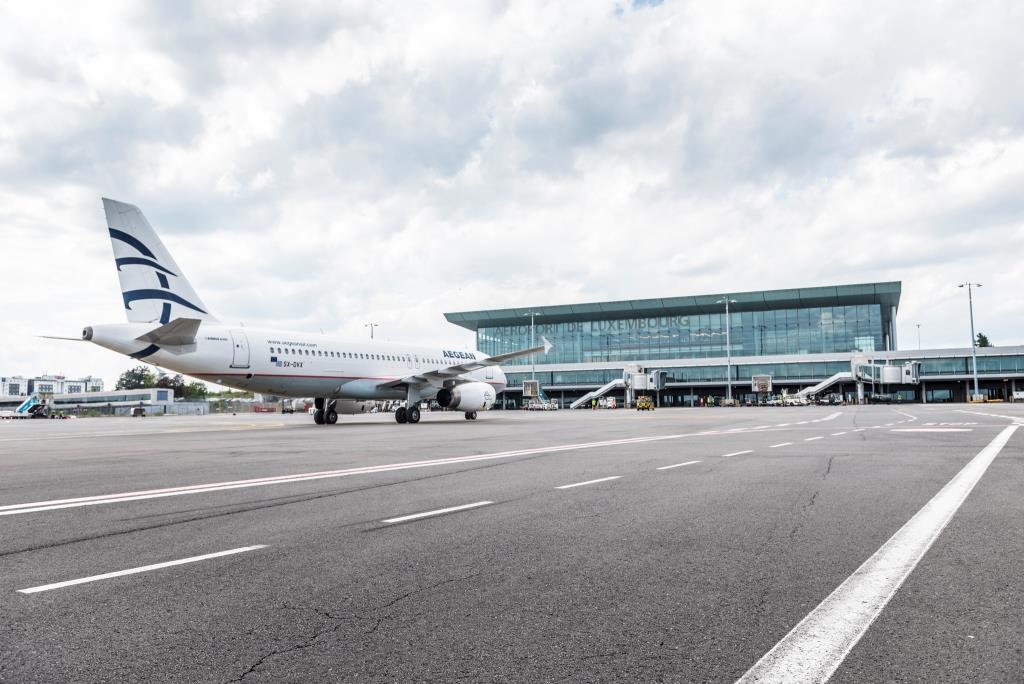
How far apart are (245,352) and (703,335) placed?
100.0 m

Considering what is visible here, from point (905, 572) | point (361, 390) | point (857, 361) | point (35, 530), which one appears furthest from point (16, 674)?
point (857, 361)

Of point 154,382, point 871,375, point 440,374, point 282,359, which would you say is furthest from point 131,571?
point 154,382

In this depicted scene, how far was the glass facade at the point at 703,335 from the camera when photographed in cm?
10856

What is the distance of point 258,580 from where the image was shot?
439cm

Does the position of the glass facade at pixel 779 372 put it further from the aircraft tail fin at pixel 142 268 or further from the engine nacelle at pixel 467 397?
the aircraft tail fin at pixel 142 268

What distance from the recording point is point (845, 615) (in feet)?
12.0

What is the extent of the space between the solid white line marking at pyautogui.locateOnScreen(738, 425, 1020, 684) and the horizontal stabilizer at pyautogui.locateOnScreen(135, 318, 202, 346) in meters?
20.7

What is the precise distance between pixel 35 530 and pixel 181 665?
4058 mm

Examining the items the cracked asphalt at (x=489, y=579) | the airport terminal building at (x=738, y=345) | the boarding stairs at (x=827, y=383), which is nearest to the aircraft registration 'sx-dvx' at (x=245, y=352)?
the cracked asphalt at (x=489, y=579)

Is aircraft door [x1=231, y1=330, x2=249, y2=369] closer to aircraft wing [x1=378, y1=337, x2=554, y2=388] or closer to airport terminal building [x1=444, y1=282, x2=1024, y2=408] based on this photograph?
aircraft wing [x1=378, y1=337, x2=554, y2=388]

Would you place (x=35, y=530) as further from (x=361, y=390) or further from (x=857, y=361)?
(x=857, y=361)

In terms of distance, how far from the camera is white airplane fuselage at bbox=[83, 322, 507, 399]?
908 inches

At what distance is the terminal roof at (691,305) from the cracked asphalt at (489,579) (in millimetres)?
106194

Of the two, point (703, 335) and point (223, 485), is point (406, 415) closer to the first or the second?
point (223, 485)
